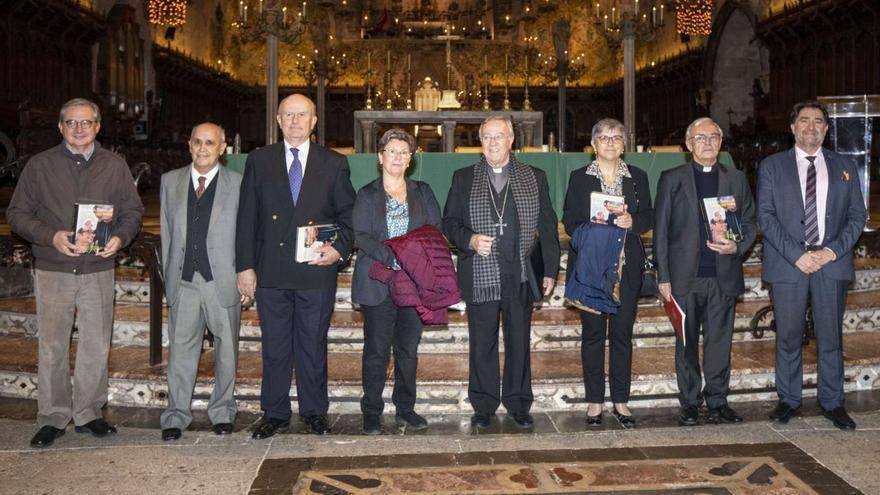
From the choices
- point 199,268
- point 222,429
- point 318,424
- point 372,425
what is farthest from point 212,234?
point 372,425

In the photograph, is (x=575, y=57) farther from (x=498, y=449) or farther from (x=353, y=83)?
(x=498, y=449)

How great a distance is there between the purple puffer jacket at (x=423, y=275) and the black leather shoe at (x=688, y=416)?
143 centimetres

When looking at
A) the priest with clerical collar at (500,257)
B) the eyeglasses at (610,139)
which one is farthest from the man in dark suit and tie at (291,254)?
the eyeglasses at (610,139)

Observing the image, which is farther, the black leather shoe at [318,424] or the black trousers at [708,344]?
the black trousers at [708,344]

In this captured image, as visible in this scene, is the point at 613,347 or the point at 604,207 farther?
the point at 613,347

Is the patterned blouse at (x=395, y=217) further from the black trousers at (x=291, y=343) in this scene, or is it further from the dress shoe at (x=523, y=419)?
the dress shoe at (x=523, y=419)

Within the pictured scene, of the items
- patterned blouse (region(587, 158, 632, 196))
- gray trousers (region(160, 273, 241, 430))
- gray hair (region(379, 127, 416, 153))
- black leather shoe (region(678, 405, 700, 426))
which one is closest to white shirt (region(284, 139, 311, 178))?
gray hair (region(379, 127, 416, 153))

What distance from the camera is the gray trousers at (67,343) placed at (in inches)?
159

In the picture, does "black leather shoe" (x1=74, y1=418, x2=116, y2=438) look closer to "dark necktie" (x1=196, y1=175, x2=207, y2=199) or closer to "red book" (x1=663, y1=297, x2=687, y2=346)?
"dark necktie" (x1=196, y1=175, x2=207, y2=199)

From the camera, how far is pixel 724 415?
4285 millimetres

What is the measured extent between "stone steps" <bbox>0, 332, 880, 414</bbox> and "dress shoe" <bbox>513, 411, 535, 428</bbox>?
1.01 feet

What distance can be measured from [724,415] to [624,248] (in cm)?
110

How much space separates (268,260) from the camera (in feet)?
13.2

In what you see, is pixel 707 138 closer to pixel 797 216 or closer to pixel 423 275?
pixel 797 216
